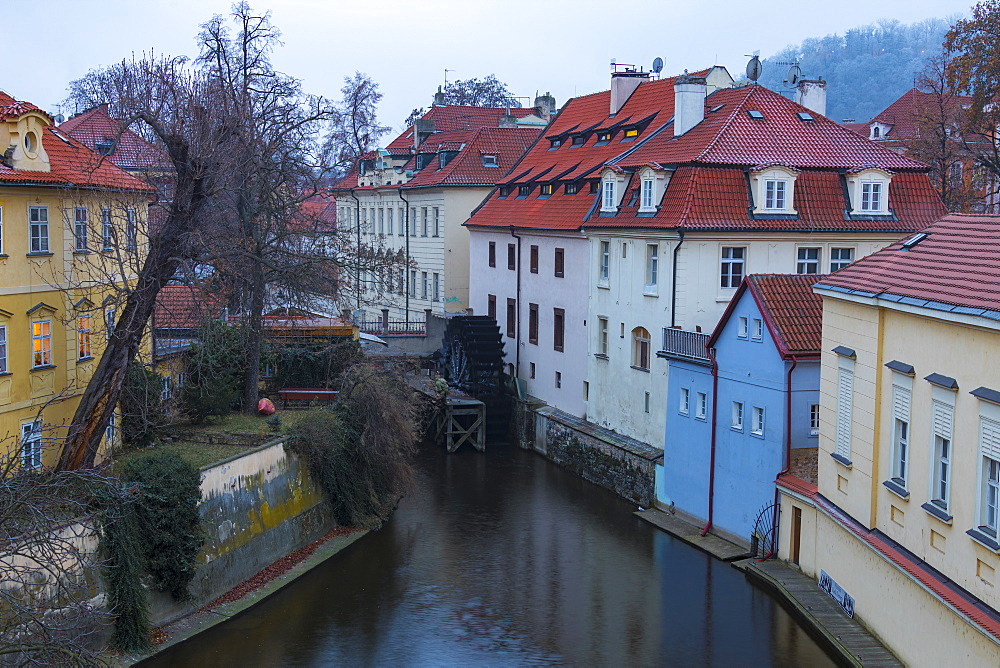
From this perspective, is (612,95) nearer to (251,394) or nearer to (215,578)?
(251,394)

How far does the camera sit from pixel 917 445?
1465cm

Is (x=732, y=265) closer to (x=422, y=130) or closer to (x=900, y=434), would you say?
(x=900, y=434)

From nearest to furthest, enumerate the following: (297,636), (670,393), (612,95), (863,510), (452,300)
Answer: (863,510) → (297,636) → (670,393) → (612,95) → (452,300)

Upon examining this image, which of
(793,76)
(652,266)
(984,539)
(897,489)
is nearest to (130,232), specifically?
(652,266)

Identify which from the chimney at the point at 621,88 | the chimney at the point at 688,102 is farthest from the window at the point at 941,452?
the chimney at the point at 621,88

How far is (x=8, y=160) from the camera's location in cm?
1889

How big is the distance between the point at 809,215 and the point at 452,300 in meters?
17.9

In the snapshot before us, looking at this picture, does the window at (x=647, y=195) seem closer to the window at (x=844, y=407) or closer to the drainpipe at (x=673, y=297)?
the drainpipe at (x=673, y=297)

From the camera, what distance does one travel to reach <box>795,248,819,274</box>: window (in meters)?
26.4

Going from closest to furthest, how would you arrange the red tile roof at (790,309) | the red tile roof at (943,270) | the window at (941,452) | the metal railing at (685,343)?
the red tile roof at (943,270) < the window at (941,452) < the red tile roof at (790,309) < the metal railing at (685,343)

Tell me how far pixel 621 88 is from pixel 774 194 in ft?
36.4

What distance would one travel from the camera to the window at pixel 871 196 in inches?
1054

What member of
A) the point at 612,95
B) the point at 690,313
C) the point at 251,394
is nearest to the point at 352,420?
the point at 251,394

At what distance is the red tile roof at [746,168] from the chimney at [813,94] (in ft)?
9.44
